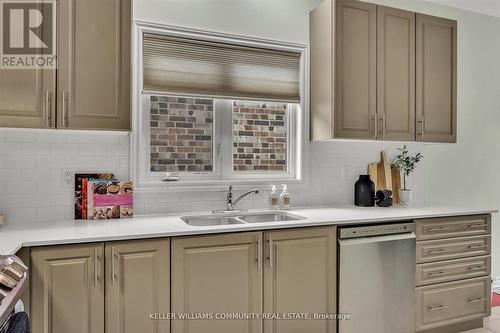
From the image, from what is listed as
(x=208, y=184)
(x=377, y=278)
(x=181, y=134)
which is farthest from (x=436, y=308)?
(x=181, y=134)

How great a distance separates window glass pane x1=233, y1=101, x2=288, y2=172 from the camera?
9.77 feet

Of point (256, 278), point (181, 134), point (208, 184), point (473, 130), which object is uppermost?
point (473, 130)

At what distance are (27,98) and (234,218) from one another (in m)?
1.52

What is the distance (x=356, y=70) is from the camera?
285 cm

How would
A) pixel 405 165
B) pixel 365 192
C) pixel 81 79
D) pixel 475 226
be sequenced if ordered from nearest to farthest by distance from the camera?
pixel 81 79, pixel 475 226, pixel 365 192, pixel 405 165

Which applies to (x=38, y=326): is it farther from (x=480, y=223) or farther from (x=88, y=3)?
(x=480, y=223)

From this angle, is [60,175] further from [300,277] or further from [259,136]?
[300,277]

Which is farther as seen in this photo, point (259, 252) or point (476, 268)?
point (476, 268)

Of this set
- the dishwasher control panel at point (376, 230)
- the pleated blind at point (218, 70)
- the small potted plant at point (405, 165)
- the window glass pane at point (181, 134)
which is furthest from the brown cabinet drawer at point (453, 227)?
the window glass pane at point (181, 134)

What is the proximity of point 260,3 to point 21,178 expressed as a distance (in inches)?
86.0

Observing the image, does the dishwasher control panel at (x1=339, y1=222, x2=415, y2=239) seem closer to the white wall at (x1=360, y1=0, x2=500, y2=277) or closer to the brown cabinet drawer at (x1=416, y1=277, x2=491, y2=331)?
the brown cabinet drawer at (x1=416, y1=277, x2=491, y2=331)

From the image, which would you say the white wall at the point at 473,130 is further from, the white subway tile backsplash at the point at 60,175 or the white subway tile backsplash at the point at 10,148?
the white subway tile backsplash at the point at 10,148

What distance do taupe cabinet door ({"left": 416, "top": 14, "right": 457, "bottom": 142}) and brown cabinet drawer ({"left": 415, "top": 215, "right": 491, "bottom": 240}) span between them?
2.34ft

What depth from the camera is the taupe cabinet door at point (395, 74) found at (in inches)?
116
